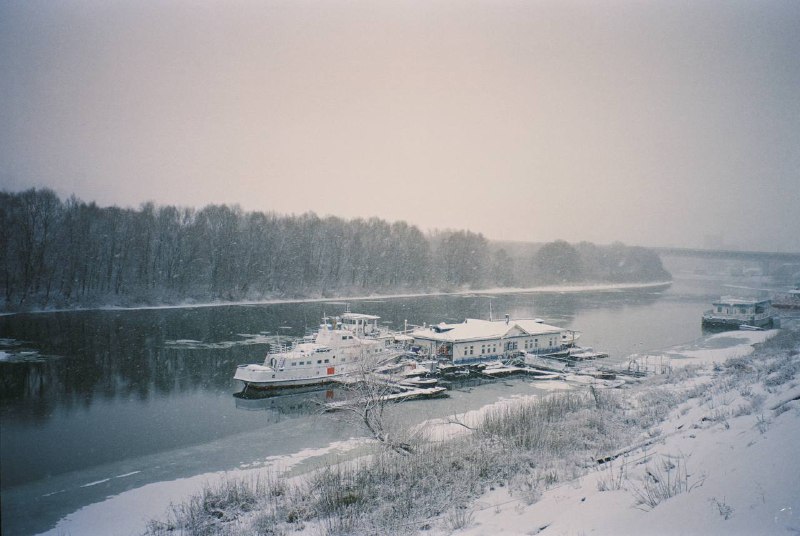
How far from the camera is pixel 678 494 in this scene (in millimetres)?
6652

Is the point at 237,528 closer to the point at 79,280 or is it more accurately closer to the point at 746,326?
the point at 79,280

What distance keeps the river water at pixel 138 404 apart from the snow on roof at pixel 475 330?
5152 millimetres

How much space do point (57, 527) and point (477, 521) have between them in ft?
35.6

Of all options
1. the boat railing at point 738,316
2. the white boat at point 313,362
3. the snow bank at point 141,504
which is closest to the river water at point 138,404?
the snow bank at point 141,504

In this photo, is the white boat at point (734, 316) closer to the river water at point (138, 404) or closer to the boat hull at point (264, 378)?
the river water at point (138, 404)

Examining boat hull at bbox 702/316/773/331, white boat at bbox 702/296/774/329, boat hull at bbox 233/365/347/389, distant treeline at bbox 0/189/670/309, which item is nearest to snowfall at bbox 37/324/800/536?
boat hull at bbox 233/365/347/389

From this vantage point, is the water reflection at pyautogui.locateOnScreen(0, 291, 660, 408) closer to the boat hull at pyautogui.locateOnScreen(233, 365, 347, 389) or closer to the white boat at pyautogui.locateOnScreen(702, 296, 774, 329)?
the boat hull at pyautogui.locateOnScreen(233, 365, 347, 389)

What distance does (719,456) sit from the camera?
26.0 ft

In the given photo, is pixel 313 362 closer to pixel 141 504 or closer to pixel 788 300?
pixel 141 504

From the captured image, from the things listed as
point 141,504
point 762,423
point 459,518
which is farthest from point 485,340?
point 459,518

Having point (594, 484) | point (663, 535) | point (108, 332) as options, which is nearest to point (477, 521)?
point (594, 484)

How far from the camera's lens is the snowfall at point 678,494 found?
556 cm

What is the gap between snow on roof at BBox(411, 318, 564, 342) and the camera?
33969 mm

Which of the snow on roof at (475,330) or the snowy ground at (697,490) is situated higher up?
the snowy ground at (697,490)
